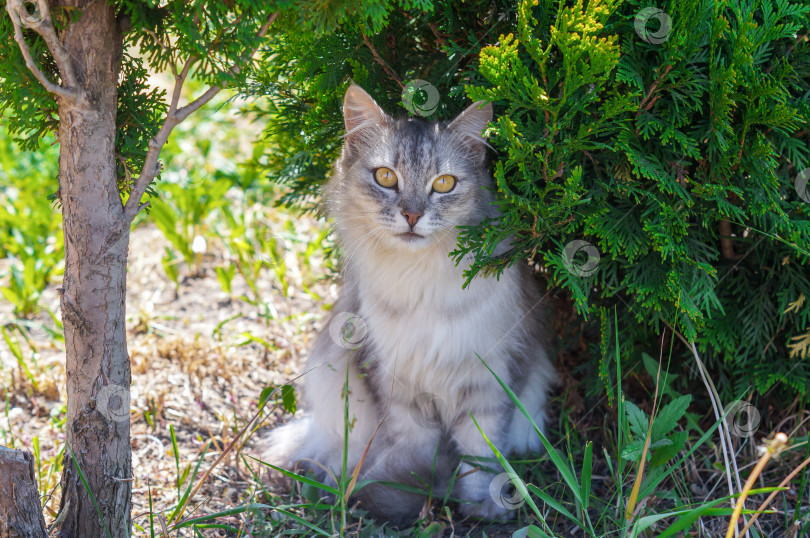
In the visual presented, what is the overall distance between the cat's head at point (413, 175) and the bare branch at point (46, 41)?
2.89 feet

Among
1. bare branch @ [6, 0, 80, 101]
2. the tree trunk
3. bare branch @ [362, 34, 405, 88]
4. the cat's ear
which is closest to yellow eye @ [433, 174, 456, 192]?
the cat's ear

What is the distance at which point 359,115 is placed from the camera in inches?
95.8

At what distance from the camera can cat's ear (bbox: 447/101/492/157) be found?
224cm

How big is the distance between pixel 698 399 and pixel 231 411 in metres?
2.12

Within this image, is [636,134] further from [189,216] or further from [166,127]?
[189,216]

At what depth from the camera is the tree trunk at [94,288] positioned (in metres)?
1.83

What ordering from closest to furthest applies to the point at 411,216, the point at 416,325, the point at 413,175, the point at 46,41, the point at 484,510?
Answer: the point at 46,41 → the point at 411,216 → the point at 413,175 → the point at 416,325 → the point at 484,510

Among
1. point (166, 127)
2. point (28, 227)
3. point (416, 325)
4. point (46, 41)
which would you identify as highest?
point (28, 227)

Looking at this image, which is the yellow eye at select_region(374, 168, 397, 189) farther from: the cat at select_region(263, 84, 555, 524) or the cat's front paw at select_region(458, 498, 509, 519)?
the cat's front paw at select_region(458, 498, 509, 519)

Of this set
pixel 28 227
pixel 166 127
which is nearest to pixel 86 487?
pixel 166 127

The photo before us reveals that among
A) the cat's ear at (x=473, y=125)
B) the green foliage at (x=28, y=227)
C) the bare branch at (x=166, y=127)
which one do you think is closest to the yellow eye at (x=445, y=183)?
the cat's ear at (x=473, y=125)

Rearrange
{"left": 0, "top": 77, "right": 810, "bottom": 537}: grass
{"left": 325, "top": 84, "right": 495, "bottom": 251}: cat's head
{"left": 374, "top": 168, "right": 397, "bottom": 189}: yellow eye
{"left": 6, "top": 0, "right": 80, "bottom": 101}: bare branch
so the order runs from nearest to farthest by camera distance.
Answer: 1. {"left": 6, "top": 0, "right": 80, "bottom": 101}: bare branch
2. {"left": 0, "top": 77, "right": 810, "bottom": 537}: grass
3. {"left": 325, "top": 84, "right": 495, "bottom": 251}: cat's head
4. {"left": 374, "top": 168, "right": 397, "bottom": 189}: yellow eye

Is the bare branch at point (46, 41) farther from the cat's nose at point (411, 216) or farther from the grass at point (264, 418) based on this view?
the grass at point (264, 418)

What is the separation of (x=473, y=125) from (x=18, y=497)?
5.76 feet
